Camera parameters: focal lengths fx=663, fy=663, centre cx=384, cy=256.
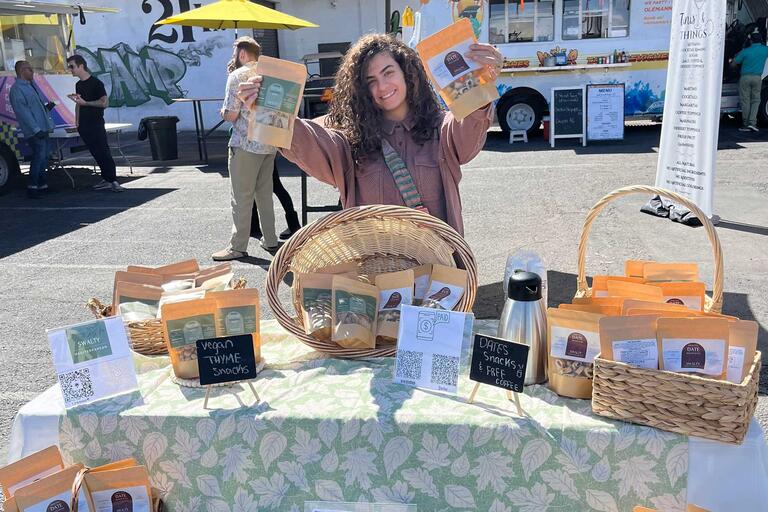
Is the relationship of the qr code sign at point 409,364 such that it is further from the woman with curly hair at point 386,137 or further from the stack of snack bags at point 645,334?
the woman with curly hair at point 386,137

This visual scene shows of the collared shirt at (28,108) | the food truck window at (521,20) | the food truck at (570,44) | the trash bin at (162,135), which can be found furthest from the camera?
the trash bin at (162,135)

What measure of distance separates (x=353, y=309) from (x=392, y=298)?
13 cm

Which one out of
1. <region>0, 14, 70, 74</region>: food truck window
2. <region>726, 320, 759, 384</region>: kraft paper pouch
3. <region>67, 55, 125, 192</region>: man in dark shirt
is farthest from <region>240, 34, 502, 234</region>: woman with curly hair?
<region>0, 14, 70, 74</region>: food truck window

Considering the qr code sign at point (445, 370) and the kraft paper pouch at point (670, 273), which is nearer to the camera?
the qr code sign at point (445, 370)

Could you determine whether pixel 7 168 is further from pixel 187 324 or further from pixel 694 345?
pixel 694 345

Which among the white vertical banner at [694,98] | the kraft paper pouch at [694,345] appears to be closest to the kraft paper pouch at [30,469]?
the kraft paper pouch at [694,345]

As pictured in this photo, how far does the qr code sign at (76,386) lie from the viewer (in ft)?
5.92

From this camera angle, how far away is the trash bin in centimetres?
1182

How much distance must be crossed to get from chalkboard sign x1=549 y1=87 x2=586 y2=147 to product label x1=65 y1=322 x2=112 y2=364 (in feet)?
33.3

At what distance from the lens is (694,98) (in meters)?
6.17

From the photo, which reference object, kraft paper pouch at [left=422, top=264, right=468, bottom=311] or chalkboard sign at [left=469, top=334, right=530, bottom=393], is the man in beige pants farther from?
chalkboard sign at [left=469, top=334, right=530, bottom=393]

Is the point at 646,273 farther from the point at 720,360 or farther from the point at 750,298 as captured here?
the point at 750,298

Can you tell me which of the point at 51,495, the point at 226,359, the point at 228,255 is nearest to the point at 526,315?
the point at 226,359

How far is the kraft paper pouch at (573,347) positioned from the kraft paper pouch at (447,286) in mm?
336
